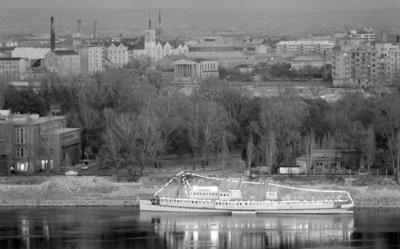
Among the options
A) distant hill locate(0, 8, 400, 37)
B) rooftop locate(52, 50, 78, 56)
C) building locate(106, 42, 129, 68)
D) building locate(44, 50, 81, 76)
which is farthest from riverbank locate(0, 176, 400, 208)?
distant hill locate(0, 8, 400, 37)

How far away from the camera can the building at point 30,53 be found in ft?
201

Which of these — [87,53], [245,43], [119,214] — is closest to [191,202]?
[119,214]

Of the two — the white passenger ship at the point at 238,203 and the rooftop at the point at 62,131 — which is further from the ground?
the rooftop at the point at 62,131

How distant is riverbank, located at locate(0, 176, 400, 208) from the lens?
94.0ft

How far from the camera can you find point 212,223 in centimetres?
2677

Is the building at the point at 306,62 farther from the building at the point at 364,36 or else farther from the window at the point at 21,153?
the window at the point at 21,153

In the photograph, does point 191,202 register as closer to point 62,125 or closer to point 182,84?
point 62,125

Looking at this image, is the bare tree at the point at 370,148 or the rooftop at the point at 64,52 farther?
the rooftop at the point at 64,52

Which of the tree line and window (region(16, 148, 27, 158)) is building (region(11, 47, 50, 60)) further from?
window (region(16, 148, 27, 158))

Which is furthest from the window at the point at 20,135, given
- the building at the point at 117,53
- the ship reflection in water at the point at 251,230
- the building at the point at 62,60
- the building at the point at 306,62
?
the building at the point at 306,62

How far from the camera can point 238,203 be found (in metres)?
28.0

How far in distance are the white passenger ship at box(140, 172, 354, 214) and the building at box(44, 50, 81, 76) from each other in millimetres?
28124

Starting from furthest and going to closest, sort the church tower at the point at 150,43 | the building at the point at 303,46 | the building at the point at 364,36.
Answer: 1. the building at the point at 303,46
2. the building at the point at 364,36
3. the church tower at the point at 150,43

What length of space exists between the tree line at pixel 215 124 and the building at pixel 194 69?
1759 cm
